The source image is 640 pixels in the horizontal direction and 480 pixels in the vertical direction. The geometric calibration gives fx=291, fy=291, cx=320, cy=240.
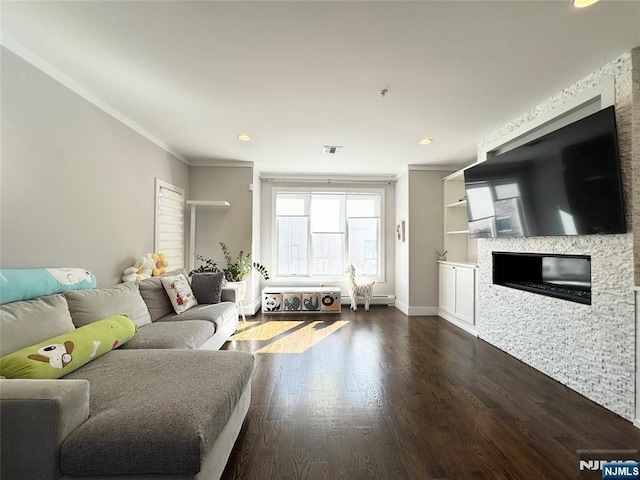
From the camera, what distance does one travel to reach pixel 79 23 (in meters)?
1.77

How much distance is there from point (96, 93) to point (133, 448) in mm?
2867

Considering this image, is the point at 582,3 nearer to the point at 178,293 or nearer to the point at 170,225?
the point at 178,293

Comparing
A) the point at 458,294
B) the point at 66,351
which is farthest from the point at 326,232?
the point at 66,351

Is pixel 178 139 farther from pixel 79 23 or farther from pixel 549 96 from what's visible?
pixel 549 96

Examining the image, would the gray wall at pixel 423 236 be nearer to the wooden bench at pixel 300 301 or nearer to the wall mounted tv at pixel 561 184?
the wooden bench at pixel 300 301

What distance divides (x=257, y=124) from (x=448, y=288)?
3648 mm

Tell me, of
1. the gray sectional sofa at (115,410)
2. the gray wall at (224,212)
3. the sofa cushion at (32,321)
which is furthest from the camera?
the gray wall at (224,212)

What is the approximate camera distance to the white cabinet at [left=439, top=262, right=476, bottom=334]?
394 cm

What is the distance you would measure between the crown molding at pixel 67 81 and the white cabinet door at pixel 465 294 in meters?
4.49

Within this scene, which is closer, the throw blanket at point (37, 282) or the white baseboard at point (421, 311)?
the throw blanket at point (37, 282)

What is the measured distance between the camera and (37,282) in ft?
6.04

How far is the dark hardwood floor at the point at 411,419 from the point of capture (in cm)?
157

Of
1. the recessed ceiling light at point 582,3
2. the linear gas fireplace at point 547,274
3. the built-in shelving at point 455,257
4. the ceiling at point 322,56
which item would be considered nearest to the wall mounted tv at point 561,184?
the linear gas fireplace at point 547,274

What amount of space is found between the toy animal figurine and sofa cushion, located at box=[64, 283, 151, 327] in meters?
3.32
